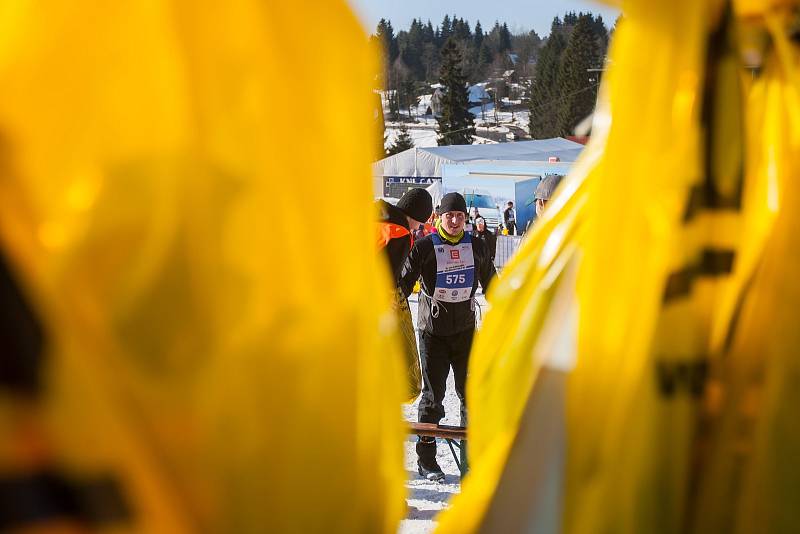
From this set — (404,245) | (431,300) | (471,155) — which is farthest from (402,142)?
(404,245)

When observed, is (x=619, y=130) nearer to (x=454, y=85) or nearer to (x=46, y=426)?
(x=46, y=426)

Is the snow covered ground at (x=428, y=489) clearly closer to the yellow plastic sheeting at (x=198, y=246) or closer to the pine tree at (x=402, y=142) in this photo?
the yellow plastic sheeting at (x=198, y=246)

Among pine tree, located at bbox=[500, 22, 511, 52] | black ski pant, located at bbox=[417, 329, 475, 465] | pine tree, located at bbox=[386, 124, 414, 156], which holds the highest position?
pine tree, located at bbox=[500, 22, 511, 52]

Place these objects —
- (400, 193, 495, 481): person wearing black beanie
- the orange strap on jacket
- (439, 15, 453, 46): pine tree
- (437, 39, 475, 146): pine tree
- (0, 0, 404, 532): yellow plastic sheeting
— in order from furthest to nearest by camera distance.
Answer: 1. (439, 15, 453, 46): pine tree
2. (437, 39, 475, 146): pine tree
3. (400, 193, 495, 481): person wearing black beanie
4. the orange strap on jacket
5. (0, 0, 404, 532): yellow plastic sheeting

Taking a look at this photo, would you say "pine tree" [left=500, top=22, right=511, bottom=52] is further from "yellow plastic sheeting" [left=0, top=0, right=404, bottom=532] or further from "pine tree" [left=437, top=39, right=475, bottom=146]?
"yellow plastic sheeting" [left=0, top=0, right=404, bottom=532]

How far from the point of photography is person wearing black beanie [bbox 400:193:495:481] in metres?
4.93

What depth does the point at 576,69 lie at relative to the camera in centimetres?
3662

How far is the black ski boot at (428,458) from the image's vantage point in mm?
4279

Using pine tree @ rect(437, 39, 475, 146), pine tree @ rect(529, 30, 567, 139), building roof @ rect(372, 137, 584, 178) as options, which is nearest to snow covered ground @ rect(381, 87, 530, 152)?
pine tree @ rect(437, 39, 475, 146)

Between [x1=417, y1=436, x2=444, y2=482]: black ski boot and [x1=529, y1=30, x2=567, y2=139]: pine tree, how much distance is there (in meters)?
34.3

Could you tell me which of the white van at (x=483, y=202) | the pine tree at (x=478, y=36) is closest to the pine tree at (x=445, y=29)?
the pine tree at (x=478, y=36)

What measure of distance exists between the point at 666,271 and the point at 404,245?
374 cm

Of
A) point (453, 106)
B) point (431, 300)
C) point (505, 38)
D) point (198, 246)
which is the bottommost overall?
point (431, 300)

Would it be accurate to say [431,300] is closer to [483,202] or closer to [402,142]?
[483,202]
